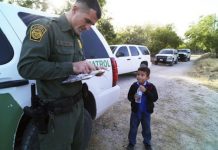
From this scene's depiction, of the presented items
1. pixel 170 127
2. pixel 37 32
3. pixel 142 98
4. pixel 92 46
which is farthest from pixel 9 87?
pixel 170 127

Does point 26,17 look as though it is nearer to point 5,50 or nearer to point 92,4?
point 5,50

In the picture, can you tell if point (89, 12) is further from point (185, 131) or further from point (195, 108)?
point (195, 108)

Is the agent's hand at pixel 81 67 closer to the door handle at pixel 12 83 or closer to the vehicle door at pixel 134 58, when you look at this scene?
the door handle at pixel 12 83

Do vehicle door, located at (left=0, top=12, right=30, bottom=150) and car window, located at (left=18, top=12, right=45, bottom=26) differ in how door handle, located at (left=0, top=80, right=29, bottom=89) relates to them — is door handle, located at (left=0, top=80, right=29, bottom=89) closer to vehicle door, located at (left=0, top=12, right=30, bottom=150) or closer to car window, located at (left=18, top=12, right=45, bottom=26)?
vehicle door, located at (left=0, top=12, right=30, bottom=150)

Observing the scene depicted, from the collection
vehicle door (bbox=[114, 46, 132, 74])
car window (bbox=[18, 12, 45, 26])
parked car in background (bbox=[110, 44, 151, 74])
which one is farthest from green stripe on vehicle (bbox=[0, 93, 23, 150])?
vehicle door (bbox=[114, 46, 132, 74])

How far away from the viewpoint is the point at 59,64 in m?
1.97

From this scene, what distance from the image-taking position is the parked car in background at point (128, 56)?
12.3 meters

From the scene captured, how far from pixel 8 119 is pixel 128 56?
10.8 meters

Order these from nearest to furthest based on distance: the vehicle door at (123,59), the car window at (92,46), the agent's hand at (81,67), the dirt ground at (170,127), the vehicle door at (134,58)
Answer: the agent's hand at (81,67)
the car window at (92,46)
the dirt ground at (170,127)
the vehicle door at (123,59)
the vehicle door at (134,58)

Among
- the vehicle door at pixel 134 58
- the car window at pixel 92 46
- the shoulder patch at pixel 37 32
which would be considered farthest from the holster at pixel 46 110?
the vehicle door at pixel 134 58

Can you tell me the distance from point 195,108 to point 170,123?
1820mm

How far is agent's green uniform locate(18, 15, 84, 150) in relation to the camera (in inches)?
73.9

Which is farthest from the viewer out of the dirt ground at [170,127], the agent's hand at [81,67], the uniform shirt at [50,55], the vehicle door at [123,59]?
the vehicle door at [123,59]

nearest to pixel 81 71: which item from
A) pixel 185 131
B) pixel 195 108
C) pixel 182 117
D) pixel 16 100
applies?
pixel 16 100
